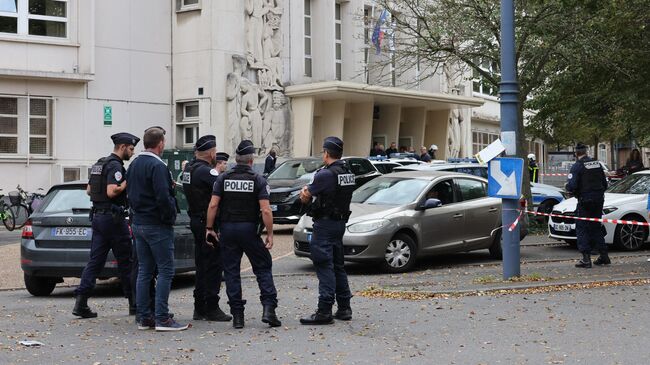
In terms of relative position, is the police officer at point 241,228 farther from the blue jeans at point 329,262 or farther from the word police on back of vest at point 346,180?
the word police on back of vest at point 346,180

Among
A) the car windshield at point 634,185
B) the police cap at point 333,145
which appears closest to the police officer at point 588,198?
the car windshield at point 634,185

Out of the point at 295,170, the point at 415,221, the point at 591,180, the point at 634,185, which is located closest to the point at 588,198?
the point at 591,180

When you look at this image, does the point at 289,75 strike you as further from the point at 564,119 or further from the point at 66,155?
the point at 564,119

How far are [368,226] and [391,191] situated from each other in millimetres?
1390

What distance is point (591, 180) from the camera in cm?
1507

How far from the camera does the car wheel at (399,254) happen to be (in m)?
14.8

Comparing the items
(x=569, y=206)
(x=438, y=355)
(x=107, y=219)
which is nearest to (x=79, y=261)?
(x=107, y=219)

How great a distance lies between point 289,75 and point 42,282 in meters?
24.3

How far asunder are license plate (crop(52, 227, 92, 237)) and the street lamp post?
17.3 ft

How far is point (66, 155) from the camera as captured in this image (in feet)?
103

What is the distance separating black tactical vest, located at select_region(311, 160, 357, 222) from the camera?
983 centimetres

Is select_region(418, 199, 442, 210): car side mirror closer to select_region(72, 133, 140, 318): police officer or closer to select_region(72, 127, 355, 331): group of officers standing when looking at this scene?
select_region(72, 127, 355, 331): group of officers standing

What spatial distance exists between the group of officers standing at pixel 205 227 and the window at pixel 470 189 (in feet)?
21.2

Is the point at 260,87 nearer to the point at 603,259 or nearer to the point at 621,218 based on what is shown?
the point at 621,218
